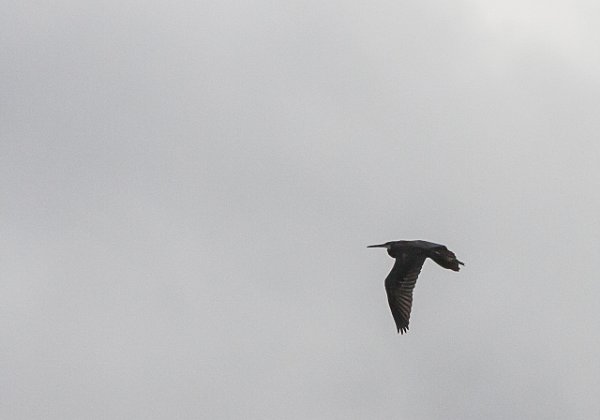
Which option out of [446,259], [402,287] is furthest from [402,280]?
[446,259]

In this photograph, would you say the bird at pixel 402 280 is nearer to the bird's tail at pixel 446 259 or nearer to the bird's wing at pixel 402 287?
the bird's wing at pixel 402 287

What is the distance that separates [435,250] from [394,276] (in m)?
2.33

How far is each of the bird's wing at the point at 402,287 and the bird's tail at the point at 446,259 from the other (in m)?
1.40

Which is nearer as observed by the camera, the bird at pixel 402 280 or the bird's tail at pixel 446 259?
the bird's tail at pixel 446 259

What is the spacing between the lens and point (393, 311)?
34469 millimetres

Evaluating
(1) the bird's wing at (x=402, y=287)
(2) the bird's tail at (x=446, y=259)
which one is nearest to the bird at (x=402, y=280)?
(1) the bird's wing at (x=402, y=287)

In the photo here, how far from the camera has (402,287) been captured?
1353 inches

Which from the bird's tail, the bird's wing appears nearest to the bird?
the bird's wing

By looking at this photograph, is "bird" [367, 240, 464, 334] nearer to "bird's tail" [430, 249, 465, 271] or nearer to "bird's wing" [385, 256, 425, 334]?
"bird's wing" [385, 256, 425, 334]

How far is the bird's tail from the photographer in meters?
32.2

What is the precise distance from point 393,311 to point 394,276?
4.04 ft

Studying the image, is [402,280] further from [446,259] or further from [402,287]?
[446,259]

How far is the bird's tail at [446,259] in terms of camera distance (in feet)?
105

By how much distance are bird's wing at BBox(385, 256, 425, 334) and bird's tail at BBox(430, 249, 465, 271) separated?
1.40 metres
